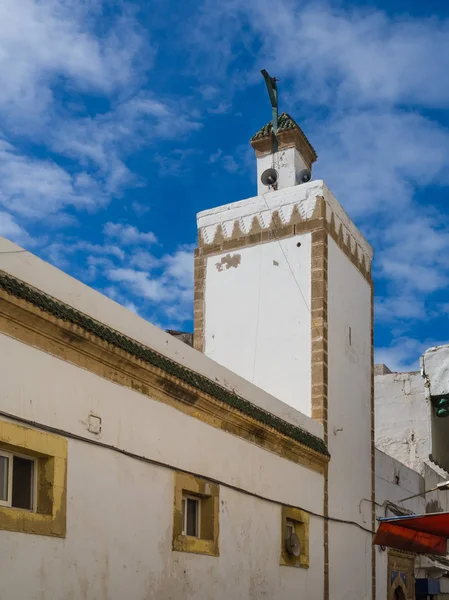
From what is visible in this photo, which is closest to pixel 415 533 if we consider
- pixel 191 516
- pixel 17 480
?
pixel 191 516

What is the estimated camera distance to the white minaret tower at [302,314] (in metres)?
13.1

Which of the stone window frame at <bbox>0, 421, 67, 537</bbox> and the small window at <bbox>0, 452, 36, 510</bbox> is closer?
the stone window frame at <bbox>0, 421, 67, 537</bbox>

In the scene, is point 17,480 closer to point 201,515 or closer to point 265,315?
point 201,515

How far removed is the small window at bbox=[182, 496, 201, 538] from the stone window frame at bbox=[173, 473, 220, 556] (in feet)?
0.14

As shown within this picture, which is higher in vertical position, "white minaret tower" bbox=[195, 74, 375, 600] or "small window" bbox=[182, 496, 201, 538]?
"white minaret tower" bbox=[195, 74, 375, 600]

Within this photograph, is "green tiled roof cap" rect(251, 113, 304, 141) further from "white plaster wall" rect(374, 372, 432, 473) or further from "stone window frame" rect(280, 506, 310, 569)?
"white plaster wall" rect(374, 372, 432, 473)

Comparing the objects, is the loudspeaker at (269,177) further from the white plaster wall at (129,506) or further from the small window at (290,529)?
the small window at (290,529)

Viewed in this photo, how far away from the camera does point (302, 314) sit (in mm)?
13367

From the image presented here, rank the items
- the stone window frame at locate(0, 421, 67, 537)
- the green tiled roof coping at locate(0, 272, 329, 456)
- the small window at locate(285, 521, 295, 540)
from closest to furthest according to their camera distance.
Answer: the stone window frame at locate(0, 421, 67, 537)
the green tiled roof coping at locate(0, 272, 329, 456)
the small window at locate(285, 521, 295, 540)

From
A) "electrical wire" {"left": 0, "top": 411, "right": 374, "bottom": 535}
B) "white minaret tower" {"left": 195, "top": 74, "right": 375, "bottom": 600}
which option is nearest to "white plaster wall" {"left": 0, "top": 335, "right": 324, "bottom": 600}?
"electrical wire" {"left": 0, "top": 411, "right": 374, "bottom": 535}

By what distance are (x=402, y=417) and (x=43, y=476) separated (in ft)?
53.1

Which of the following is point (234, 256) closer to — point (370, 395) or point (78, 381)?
point (370, 395)

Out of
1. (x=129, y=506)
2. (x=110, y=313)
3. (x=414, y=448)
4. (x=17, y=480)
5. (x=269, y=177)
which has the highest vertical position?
(x=269, y=177)

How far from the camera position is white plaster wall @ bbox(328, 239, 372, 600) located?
1305 centimetres
